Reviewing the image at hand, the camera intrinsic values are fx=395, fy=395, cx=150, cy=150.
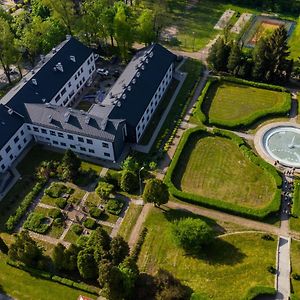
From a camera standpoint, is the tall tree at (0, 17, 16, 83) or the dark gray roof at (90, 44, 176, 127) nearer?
the dark gray roof at (90, 44, 176, 127)

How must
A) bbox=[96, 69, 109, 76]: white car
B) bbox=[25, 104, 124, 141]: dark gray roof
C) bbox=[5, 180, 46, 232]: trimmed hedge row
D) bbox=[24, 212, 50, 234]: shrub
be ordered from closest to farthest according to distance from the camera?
1. bbox=[24, 212, 50, 234]: shrub
2. bbox=[5, 180, 46, 232]: trimmed hedge row
3. bbox=[25, 104, 124, 141]: dark gray roof
4. bbox=[96, 69, 109, 76]: white car

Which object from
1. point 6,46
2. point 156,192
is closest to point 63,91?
point 6,46

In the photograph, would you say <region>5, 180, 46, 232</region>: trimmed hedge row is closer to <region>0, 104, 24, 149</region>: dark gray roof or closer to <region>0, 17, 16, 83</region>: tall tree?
<region>0, 104, 24, 149</region>: dark gray roof

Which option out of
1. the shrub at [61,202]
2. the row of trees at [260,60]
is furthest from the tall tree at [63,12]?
the shrub at [61,202]

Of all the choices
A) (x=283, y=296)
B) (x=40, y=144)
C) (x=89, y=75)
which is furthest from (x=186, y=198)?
(x=89, y=75)

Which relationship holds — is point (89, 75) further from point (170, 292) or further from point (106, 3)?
point (170, 292)

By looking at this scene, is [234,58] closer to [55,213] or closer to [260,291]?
[55,213]

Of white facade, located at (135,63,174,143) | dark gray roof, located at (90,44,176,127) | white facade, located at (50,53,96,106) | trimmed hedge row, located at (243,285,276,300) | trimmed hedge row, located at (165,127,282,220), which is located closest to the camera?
trimmed hedge row, located at (243,285,276,300)

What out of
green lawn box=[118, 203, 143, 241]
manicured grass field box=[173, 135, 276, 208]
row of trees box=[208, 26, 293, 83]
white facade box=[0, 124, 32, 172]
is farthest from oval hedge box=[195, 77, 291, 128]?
white facade box=[0, 124, 32, 172]
